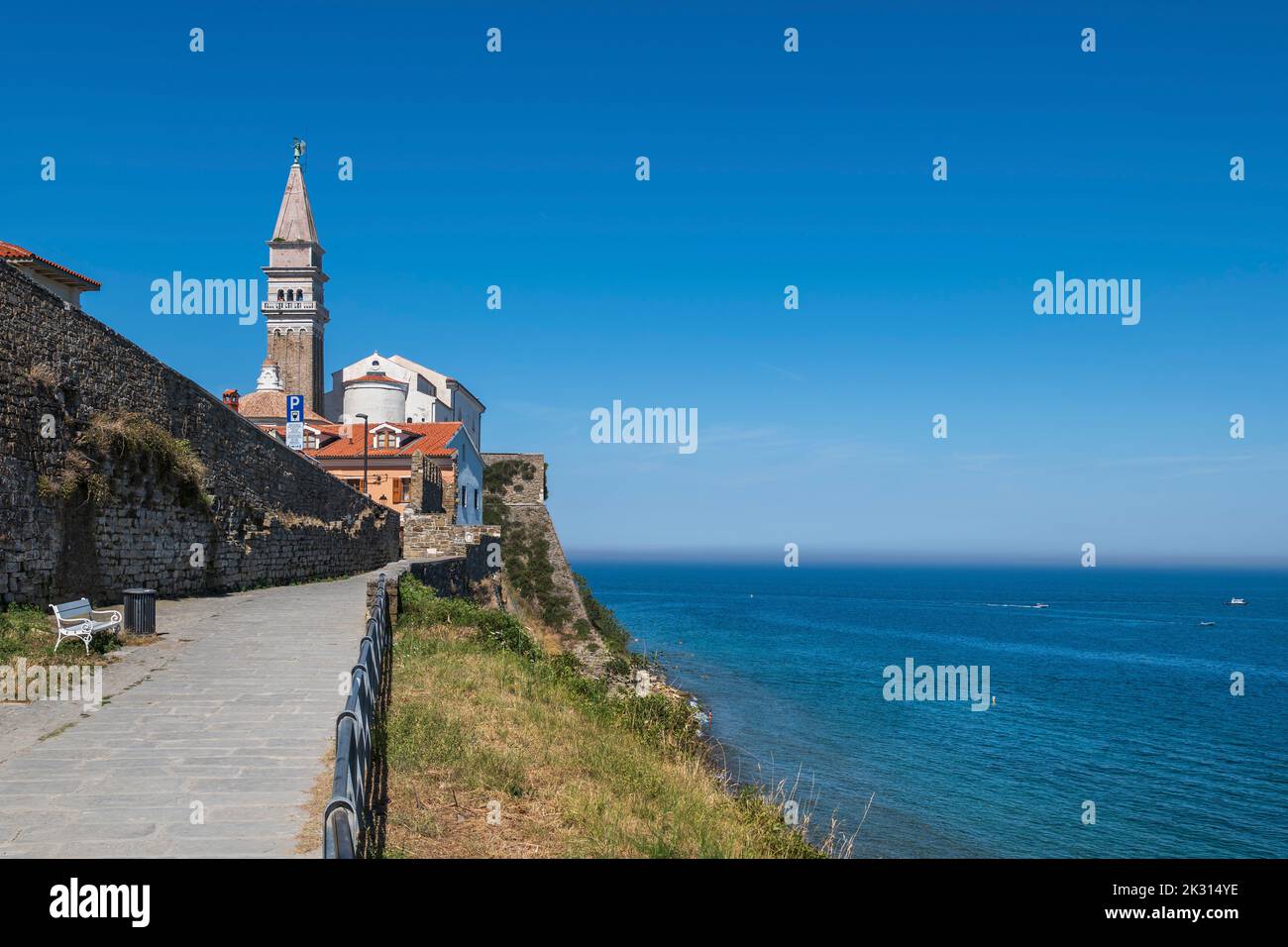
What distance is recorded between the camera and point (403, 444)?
154 ft

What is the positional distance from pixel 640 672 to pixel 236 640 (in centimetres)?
2730

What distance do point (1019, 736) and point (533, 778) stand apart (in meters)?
33.5

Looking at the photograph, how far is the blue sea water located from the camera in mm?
24297

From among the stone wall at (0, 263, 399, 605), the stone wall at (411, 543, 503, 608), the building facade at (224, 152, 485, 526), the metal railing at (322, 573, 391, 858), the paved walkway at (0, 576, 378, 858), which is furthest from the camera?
the building facade at (224, 152, 485, 526)

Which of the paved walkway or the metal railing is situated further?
the paved walkway

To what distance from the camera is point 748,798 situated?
→ 37.1ft

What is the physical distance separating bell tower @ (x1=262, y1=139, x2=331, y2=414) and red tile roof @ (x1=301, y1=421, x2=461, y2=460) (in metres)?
19.7

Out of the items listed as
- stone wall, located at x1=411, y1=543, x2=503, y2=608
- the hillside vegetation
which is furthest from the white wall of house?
the hillside vegetation

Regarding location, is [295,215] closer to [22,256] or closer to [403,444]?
[403,444]

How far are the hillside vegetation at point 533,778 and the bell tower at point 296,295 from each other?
195 feet

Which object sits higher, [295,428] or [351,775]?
[295,428]

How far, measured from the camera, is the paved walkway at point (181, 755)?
5621mm

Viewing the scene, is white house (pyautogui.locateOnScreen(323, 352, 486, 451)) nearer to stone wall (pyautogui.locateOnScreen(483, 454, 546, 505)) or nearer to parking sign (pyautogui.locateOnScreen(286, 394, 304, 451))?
stone wall (pyautogui.locateOnScreen(483, 454, 546, 505))

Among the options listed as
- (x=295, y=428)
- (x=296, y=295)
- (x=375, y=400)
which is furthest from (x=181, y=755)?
(x=296, y=295)
